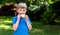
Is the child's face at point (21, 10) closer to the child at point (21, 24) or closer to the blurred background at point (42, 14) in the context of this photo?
the child at point (21, 24)

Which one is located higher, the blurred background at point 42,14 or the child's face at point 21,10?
the child's face at point 21,10

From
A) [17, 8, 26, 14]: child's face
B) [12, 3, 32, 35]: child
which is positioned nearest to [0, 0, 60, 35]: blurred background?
[12, 3, 32, 35]: child

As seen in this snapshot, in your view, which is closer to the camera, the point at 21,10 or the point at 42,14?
the point at 21,10

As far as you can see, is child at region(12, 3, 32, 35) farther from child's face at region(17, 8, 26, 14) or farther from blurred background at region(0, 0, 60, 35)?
blurred background at region(0, 0, 60, 35)

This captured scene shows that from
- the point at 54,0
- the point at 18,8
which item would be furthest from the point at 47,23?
the point at 18,8

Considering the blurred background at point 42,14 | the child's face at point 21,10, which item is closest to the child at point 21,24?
the child's face at point 21,10

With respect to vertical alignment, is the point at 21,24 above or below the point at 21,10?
below

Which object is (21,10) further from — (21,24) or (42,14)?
(42,14)

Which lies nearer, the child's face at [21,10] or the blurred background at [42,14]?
the child's face at [21,10]

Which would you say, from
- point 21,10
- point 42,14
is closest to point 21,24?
point 21,10

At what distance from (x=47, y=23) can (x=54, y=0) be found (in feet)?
6.65

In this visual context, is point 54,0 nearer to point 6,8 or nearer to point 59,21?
point 59,21

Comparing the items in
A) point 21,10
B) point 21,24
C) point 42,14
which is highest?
point 21,10

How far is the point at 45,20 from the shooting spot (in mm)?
15180
